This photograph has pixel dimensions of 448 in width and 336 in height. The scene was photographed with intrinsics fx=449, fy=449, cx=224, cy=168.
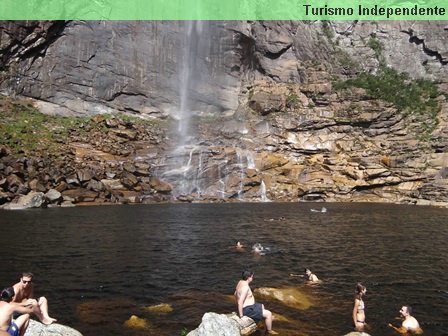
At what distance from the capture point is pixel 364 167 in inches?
2933

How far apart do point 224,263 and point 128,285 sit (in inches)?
273

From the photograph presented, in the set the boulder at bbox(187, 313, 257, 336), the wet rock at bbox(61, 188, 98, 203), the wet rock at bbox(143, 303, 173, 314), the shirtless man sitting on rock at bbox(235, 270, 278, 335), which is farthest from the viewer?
the wet rock at bbox(61, 188, 98, 203)

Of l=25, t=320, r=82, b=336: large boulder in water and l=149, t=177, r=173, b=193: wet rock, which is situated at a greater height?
l=25, t=320, r=82, b=336: large boulder in water

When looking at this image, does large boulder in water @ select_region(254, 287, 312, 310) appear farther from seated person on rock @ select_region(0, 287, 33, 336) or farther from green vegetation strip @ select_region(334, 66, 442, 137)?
green vegetation strip @ select_region(334, 66, 442, 137)

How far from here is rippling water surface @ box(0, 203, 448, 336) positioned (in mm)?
17641

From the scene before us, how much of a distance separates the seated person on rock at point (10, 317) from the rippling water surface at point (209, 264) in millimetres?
3484

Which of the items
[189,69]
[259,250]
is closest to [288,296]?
[259,250]

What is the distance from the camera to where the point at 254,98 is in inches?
3438

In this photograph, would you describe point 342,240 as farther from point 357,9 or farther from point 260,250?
point 357,9

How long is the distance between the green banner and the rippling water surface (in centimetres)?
5063

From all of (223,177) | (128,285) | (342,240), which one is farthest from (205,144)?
(128,285)

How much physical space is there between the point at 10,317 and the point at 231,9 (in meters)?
93.7

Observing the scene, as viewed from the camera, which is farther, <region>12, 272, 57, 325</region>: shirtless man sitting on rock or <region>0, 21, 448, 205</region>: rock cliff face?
<region>0, 21, 448, 205</region>: rock cliff face

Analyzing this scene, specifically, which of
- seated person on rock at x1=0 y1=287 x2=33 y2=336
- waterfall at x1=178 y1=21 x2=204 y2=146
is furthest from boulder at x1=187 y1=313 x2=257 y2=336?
waterfall at x1=178 y1=21 x2=204 y2=146
